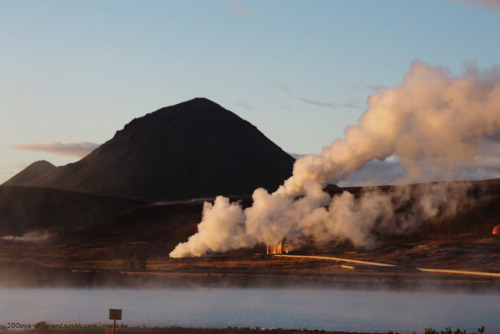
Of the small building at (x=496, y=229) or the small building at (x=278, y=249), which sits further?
the small building at (x=496, y=229)

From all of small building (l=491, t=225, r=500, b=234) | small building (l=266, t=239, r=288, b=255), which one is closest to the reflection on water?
small building (l=266, t=239, r=288, b=255)

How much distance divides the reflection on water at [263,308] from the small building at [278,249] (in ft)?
136

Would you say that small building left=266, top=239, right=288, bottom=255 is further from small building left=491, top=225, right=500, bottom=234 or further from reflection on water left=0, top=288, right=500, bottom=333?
reflection on water left=0, top=288, right=500, bottom=333

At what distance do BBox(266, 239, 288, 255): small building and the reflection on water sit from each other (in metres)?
41.4

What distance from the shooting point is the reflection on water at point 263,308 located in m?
56.9

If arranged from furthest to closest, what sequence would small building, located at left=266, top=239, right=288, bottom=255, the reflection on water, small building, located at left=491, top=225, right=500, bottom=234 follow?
small building, located at left=491, top=225, right=500, bottom=234
small building, located at left=266, top=239, right=288, bottom=255
the reflection on water

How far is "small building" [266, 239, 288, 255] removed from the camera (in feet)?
421

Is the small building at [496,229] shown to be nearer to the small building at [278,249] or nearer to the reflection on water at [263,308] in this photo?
the small building at [278,249]

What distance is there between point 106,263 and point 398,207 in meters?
66.8

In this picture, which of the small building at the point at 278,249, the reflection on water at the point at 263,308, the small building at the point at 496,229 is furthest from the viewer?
the small building at the point at 496,229

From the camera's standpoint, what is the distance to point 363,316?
61594 mm

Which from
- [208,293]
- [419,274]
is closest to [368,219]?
[419,274]

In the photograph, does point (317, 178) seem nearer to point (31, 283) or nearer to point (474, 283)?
point (474, 283)

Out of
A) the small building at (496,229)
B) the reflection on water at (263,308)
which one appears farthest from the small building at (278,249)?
the reflection on water at (263,308)
